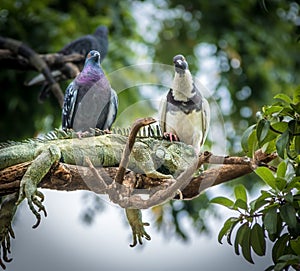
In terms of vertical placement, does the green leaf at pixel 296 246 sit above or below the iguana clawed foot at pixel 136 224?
below

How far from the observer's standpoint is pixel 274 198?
289 cm

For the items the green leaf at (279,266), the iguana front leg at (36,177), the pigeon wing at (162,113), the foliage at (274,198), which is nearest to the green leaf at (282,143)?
the foliage at (274,198)

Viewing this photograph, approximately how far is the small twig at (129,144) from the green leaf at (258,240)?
617 mm

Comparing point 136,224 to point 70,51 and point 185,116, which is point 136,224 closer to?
point 185,116

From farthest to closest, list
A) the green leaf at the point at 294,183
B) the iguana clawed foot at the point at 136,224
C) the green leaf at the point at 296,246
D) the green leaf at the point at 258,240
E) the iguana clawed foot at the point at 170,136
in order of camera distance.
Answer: the iguana clawed foot at the point at 170,136 < the iguana clawed foot at the point at 136,224 < the green leaf at the point at 258,240 < the green leaf at the point at 294,183 < the green leaf at the point at 296,246

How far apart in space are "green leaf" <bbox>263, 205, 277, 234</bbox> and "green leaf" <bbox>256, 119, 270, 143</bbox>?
0.97 ft

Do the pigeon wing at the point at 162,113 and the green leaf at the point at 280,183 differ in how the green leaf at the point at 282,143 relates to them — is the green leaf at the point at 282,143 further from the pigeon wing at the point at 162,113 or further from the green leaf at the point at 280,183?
the pigeon wing at the point at 162,113

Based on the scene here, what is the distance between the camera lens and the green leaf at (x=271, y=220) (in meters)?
2.79

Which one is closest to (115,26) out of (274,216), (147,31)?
(147,31)

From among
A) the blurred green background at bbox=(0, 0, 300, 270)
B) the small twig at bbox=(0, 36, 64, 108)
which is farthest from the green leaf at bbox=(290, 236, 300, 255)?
the blurred green background at bbox=(0, 0, 300, 270)

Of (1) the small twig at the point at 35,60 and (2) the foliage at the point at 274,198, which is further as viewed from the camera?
(1) the small twig at the point at 35,60

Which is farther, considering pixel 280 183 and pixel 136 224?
pixel 136 224

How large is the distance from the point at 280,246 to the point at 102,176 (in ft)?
2.64

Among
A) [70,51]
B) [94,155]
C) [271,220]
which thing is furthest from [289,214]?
[70,51]
